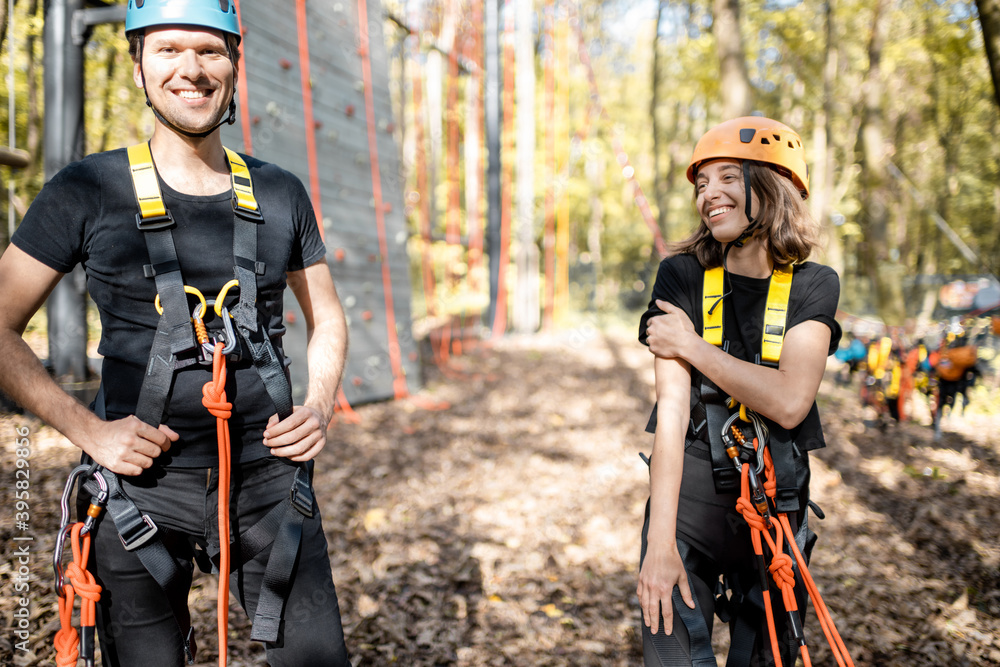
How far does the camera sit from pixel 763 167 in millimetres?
2078

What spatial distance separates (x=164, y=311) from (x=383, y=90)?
7.17 m

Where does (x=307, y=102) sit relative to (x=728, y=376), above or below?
above

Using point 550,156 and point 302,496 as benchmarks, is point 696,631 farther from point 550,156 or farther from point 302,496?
point 550,156

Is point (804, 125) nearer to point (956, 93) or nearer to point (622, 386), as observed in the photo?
point (956, 93)

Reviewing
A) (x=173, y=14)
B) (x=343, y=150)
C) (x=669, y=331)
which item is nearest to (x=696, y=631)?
(x=669, y=331)

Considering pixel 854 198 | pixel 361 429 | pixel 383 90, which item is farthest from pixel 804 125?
pixel 361 429

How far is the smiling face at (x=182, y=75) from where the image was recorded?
1.72 metres

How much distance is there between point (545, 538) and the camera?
476 cm

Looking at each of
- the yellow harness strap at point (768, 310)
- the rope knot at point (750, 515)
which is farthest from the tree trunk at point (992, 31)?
the rope knot at point (750, 515)

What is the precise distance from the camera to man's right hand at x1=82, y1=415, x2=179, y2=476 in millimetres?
1622

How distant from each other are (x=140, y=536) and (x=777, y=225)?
79.3 inches

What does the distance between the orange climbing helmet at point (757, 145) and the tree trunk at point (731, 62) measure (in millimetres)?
7569

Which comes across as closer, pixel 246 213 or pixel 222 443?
pixel 222 443

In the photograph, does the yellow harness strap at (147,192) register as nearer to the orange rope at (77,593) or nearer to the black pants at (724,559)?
the orange rope at (77,593)
